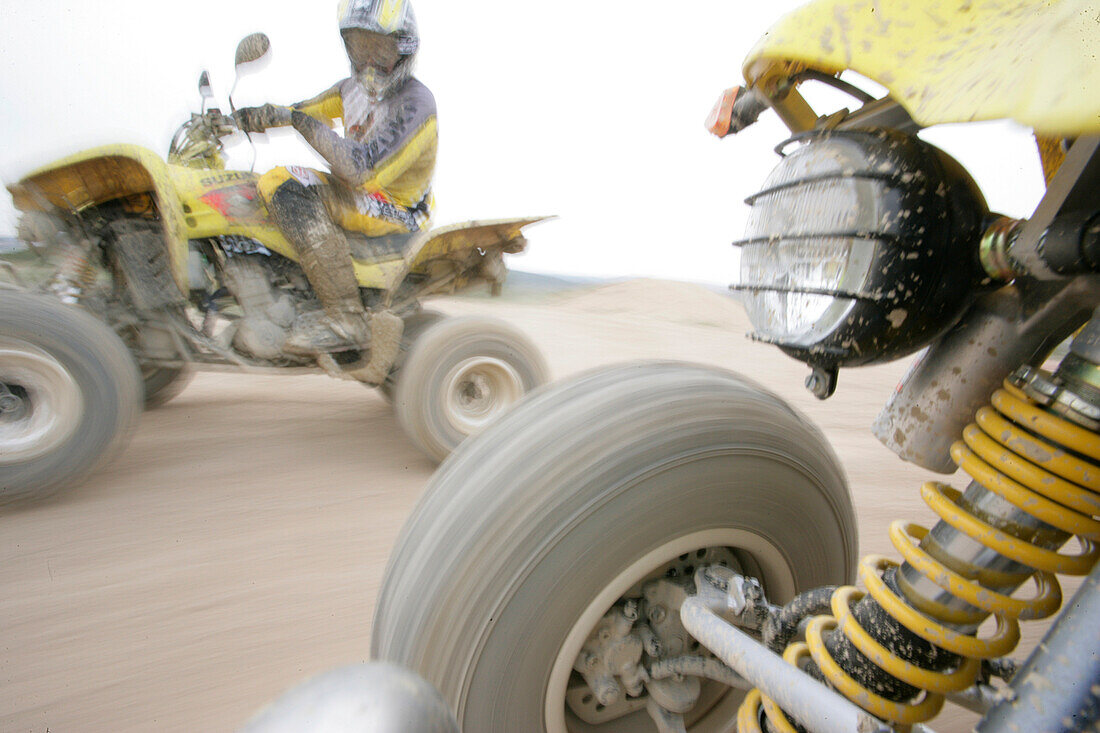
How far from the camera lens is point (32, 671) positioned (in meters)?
1.50

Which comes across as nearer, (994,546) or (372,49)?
(994,546)

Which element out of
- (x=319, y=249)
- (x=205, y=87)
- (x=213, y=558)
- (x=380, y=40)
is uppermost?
(x=380, y=40)

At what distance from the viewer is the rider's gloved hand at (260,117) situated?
2734 millimetres

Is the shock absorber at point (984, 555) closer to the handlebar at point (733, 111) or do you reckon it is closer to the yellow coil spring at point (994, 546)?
the yellow coil spring at point (994, 546)

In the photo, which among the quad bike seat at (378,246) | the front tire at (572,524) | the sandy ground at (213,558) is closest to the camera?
the front tire at (572,524)

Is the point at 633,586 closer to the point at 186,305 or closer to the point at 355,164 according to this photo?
the point at 355,164

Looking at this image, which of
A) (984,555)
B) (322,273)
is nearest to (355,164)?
(322,273)

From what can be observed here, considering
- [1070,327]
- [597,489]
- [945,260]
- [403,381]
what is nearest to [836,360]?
[945,260]

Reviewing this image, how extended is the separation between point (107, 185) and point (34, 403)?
1.02m

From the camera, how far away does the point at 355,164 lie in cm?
280

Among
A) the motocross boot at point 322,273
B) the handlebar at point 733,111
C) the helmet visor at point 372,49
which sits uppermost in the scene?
the helmet visor at point 372,49

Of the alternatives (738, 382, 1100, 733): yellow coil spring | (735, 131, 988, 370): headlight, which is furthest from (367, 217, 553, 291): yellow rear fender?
(738, 382, 1100, 733): yellow coil spring

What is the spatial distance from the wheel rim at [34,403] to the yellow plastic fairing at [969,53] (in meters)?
2.78

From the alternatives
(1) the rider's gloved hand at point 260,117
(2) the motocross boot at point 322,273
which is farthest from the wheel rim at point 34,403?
(1) the rider's gloved hand at point 260,117
